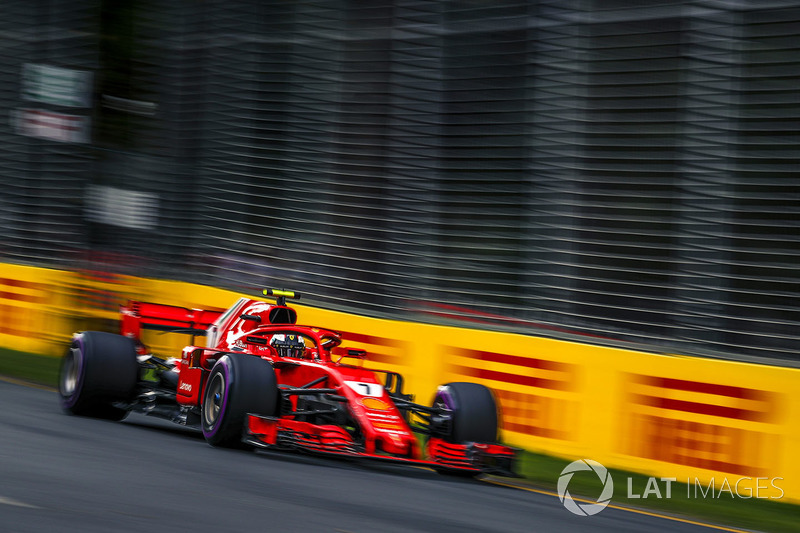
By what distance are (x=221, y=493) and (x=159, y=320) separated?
4.42 m

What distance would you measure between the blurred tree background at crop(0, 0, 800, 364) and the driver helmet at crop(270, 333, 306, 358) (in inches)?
120

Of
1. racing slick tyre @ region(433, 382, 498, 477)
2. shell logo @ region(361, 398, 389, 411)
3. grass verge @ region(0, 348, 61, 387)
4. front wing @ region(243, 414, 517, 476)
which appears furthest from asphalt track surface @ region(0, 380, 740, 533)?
grass verge @ region(0, 348, 61, 387)

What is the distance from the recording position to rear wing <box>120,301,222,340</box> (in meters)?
10.5

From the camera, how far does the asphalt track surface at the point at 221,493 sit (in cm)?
548

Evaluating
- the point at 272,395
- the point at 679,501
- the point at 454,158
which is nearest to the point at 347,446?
the point at 272,395

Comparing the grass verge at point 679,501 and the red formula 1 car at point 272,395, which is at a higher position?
the red formula 1 car at point 272,395

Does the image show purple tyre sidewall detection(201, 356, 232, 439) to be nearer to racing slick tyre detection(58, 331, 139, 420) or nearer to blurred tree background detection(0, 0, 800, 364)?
racing slick tyre detection(58, 331, 139, 420)

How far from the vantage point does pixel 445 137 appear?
43.0ft

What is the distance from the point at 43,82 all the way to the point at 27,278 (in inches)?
149

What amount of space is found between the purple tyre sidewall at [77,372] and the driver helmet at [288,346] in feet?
5.60

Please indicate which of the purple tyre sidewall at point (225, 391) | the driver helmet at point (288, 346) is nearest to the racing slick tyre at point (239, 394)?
the purple tyre sidewall at point (225, 391)

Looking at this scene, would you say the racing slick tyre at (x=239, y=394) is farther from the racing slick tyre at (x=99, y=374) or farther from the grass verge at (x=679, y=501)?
the grass verge at (x=679, y=501)

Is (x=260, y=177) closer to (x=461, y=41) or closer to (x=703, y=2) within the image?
(x=461, y=41)

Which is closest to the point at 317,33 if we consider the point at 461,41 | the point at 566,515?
the point at 461,41
